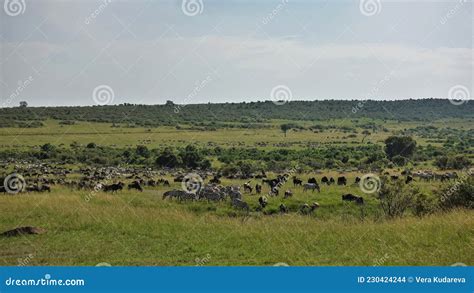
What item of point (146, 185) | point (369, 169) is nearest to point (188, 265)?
point (146, 185)

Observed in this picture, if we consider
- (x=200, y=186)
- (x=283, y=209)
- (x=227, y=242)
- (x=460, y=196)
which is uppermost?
(x=200, y=186)

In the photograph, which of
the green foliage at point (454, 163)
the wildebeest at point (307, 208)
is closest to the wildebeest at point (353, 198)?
the wildebeest at point (307, 208)

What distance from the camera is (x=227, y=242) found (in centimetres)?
1395

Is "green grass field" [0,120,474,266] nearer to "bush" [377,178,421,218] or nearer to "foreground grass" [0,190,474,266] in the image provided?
"foreground grass" [0,190,474,266]

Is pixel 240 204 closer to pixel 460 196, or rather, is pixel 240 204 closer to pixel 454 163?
pixel 460 196

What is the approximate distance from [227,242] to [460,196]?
429 inches

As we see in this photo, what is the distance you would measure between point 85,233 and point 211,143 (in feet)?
241

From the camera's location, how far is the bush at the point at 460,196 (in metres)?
19.6

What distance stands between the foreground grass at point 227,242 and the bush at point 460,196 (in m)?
5.07

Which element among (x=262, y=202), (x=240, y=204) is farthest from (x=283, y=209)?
(x=240, y=204)

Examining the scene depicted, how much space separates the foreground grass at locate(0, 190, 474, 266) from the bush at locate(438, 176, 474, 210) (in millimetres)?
5066

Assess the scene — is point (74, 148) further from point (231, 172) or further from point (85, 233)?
point (85, 233)

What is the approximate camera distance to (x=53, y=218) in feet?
57.8

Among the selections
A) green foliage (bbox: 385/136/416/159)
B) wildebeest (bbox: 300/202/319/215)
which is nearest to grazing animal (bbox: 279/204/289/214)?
wildebeest (bbox: 300/202/319/215)
